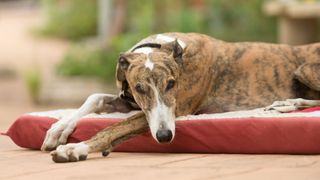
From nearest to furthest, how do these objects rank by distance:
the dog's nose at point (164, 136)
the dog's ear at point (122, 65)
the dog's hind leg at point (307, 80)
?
1. the dog's nose at point (164, 136)
2. the dog's ear at point (122, 65)
3. the dog's hind leg at point (307, 80)

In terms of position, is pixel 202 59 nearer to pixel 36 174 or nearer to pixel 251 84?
pixel 251 84

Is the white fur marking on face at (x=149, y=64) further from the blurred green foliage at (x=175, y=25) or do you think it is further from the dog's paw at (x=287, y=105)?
the blurred green foliage at (x=175, y=25)

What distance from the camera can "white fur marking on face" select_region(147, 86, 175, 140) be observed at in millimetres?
4004

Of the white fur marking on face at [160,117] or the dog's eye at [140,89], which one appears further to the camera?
the dog's eye at [140,89]

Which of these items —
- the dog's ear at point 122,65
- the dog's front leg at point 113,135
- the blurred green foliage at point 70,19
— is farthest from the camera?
the blurred green foliage at point 70,19

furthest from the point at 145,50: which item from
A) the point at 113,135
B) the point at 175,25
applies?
the point at 175,25

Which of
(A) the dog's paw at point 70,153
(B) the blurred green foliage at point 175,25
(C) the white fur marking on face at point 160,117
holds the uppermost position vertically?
(C) the white fur marking on face at point 160,117

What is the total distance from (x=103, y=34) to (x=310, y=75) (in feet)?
22.1

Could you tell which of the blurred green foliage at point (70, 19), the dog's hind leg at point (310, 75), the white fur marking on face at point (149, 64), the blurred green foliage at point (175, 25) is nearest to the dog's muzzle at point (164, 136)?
the white fur marking on face at point (149, 64)

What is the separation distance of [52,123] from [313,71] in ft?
5.01

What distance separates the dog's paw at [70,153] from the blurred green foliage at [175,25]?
19.1 ft

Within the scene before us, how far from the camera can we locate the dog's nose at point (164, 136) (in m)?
3.96

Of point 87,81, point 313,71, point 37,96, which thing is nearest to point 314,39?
point 87,81

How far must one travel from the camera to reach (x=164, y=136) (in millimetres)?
3955
